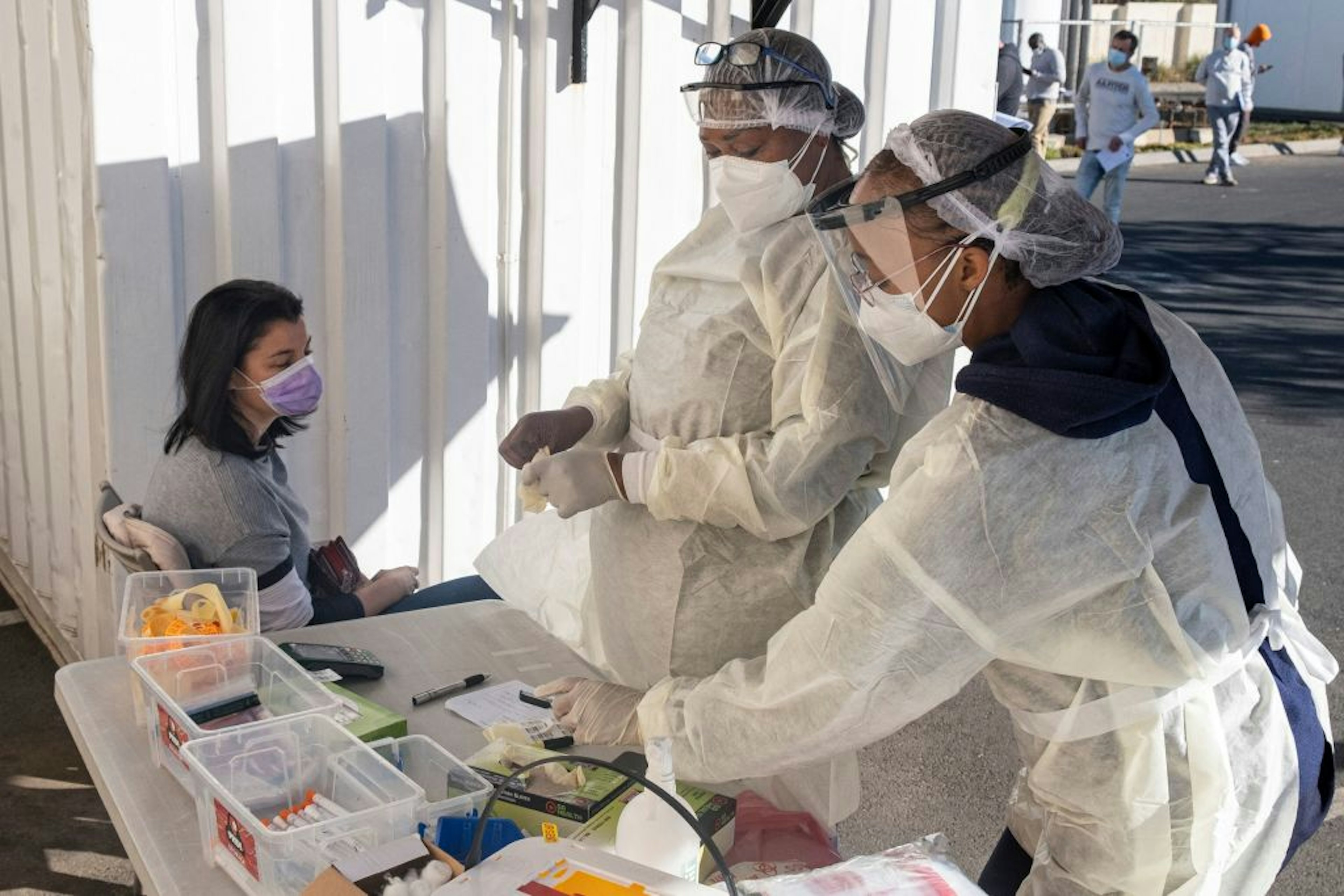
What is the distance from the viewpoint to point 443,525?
3982 millimetres

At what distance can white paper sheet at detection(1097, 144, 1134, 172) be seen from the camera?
10.8m

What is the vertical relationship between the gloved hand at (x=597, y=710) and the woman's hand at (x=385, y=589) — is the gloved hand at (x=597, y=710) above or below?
above

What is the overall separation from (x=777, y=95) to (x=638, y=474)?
2.20 ft

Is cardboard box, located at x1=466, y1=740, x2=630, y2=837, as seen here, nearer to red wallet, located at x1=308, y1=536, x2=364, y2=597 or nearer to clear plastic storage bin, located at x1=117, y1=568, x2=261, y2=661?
clear plastic storage bin, located at x1=117, y1=568, x2=261, y2=661

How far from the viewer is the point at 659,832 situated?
1.56m

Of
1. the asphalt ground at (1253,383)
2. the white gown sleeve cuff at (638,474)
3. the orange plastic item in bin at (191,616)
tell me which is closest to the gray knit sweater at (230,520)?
the orange plastic item in bin at (191,616)

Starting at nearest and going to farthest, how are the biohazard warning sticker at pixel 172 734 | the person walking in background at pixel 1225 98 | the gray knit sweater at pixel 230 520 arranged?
the biohazard warning sticker at pixel 172 734
the gray knit sweater at pixel 230 520
the person walking in background at pixel 1225 98

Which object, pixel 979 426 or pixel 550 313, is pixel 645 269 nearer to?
pixel 550 313

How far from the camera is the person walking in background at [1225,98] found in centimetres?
1490

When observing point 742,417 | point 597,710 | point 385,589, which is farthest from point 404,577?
point 597,710

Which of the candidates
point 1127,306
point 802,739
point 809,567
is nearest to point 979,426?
point 1127,306

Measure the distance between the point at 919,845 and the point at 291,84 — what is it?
2555 millimetres

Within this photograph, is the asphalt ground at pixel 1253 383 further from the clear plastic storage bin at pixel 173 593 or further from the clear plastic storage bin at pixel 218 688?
the clear plastic storage bin at pixel 173 593

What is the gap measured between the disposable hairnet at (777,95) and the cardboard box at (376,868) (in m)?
1.33
